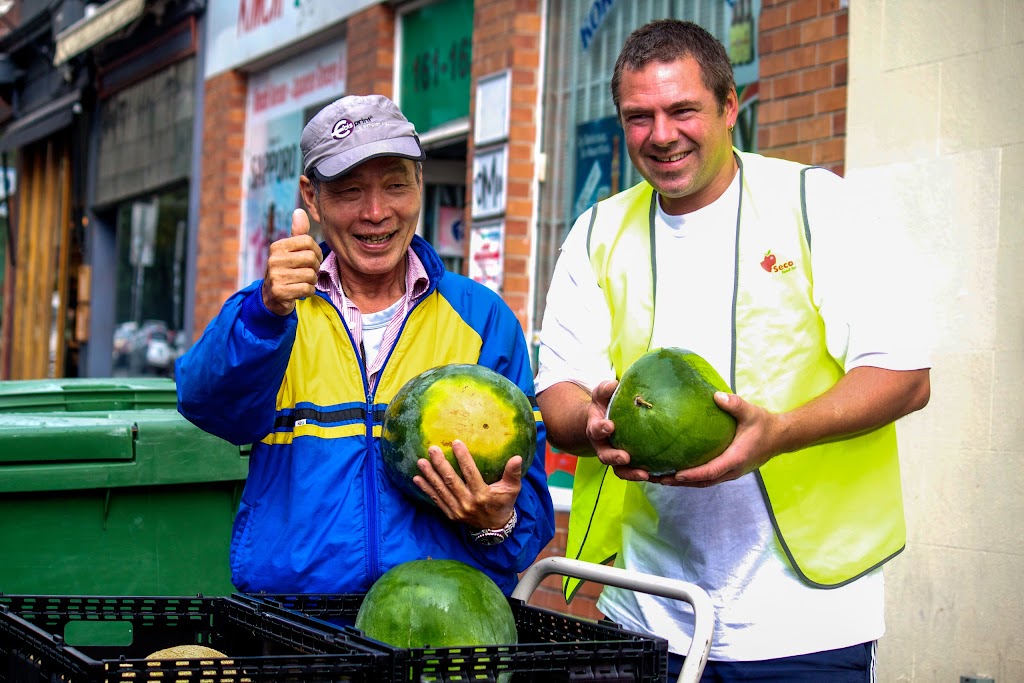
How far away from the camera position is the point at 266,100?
11.1 m

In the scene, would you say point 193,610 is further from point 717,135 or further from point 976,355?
point 976,355

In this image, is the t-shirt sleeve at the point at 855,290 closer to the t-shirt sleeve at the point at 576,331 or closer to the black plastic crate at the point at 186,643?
the t-shirt sleeve at the point at 576,331

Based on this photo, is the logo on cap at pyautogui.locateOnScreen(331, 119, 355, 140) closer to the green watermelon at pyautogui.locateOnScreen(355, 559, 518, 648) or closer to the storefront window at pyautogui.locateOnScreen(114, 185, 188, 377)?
the green watermelon at pyautogui.locateOnScreen(355, 559, 518, 648)

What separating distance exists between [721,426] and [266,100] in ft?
30.4

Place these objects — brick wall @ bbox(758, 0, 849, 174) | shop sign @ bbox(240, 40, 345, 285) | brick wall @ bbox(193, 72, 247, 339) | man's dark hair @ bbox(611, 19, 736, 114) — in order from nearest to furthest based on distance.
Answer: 1. man's dark hair @ bbox(611, 19, 736, 114)
2. brick wall @ bbox(758, 0, 849, 174)
3. shop sign @ bbox(240, 40, 345, 285)
4. brick wall @ bbox(193, 72, 247, 339)

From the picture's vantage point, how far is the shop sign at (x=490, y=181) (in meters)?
7.63

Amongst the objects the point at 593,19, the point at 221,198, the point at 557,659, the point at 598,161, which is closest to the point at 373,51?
the point at 593,19

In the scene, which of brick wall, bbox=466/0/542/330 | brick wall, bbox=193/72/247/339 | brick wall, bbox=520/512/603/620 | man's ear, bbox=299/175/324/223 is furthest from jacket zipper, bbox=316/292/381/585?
brick wall, bbox=193/72/247/339

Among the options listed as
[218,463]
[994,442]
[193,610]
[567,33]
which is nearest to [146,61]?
[567,33]

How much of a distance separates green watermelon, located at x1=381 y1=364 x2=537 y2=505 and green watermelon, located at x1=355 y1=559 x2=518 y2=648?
0.27 meters

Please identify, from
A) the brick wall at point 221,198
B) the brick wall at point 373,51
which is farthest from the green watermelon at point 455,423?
the brick wall at point 221,198

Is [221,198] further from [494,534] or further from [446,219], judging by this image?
[494,534]

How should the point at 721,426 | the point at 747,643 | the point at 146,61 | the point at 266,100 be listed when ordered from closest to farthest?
the point at 721,426
the point at 747,643
the point at 266,100
the point at 146,61

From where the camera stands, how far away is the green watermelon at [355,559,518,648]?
2.21 m
